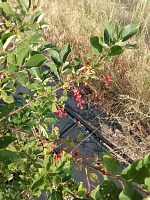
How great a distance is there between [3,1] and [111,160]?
56cm

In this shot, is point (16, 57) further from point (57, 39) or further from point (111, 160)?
point (57, 39)

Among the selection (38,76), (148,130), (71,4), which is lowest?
(148,130)

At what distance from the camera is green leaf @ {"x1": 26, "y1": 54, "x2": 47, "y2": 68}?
0.75 m

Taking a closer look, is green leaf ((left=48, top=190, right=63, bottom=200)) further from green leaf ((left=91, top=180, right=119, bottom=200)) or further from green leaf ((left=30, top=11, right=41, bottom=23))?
green leaf ((left=30, top=11, right=41, bottom=23))

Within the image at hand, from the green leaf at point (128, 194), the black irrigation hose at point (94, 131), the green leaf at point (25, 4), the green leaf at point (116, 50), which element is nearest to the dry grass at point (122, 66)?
the black irrigation hose at point (94, 131)

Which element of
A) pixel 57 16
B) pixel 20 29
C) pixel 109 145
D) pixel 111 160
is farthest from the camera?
pixel 57 16

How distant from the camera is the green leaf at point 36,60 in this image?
0.75 metres

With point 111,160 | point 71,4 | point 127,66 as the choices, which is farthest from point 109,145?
point 71,4

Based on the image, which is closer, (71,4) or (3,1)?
(3,1)

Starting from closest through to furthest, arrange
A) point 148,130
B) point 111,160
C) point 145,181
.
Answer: point 145,181 < point 111,160 < point 148,130

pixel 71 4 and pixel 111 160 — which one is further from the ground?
pixel 111 160

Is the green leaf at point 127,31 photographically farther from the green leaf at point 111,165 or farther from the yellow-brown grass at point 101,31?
the yellow-brown grass at point 101,31

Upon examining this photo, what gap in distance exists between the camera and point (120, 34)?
0.84 metres

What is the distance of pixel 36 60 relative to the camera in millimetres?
758
